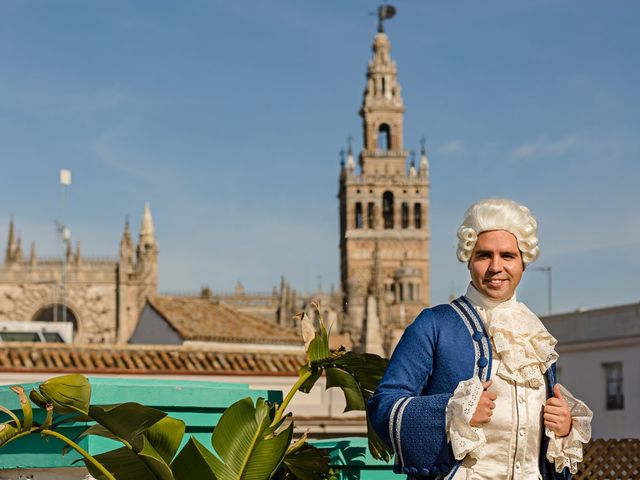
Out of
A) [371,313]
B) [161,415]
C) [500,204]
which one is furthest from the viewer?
[371,313]

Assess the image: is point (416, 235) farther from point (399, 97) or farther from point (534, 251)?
point (534, 251)

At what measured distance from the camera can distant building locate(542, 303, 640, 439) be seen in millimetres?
25484

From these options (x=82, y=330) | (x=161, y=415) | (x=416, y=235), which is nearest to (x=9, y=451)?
(x=161, y=415)

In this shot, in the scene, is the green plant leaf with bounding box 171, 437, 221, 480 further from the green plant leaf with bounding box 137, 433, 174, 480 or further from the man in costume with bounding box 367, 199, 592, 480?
the man in costume with bounding box 367, 199, 592, 480

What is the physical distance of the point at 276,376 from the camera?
20828mm

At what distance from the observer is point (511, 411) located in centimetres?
371

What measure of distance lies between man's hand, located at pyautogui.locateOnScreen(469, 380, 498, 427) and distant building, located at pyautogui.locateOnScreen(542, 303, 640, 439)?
2252cm

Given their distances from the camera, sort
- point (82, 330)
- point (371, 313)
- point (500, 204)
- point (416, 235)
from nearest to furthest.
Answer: point (500, 204)
point (371, 313)
point (82, 330)
point (416, 235)

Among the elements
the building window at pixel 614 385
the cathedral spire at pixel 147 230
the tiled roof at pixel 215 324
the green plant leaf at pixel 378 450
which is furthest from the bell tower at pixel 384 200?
the green plant leaf at pixel 378 450

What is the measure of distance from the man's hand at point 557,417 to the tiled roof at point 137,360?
16.5m

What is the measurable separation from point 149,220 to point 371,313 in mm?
32158

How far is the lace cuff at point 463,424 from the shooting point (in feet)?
11.6

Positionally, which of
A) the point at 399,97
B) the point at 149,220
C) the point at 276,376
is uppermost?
the point at 399,97

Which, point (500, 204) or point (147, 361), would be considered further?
point (147, 361)
